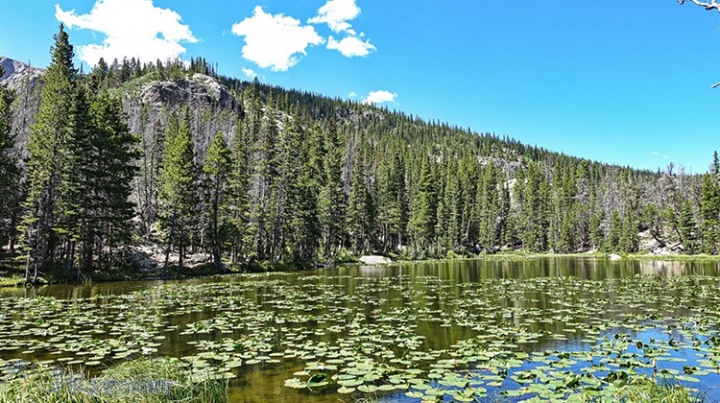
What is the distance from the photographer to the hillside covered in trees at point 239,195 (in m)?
31.2

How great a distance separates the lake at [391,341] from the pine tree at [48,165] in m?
10.5

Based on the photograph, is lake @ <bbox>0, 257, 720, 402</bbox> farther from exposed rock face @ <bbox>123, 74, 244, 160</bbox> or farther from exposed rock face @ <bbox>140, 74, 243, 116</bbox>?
exposed rock face @ <bbox>140, 74, 243, 116</bbox>

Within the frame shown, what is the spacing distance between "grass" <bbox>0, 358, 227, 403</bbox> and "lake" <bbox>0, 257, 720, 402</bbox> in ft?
3.14

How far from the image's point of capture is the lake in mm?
7426

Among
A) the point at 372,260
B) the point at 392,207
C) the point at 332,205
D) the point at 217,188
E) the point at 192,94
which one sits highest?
the point at 192,94

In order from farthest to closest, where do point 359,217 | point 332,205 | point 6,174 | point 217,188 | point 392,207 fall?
point 392,207, point 359,217, point 332,205, point 217,188, point 6,174

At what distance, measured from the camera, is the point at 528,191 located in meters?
108

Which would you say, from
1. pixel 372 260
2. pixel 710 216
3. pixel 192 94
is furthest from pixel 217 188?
pixel 192 94

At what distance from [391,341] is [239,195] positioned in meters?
36.9

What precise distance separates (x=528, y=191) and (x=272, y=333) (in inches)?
4197

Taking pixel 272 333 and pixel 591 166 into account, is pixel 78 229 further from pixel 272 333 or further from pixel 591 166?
pixel 591 166

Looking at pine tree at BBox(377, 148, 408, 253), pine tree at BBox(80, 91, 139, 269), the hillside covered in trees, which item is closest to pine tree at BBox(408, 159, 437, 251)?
the hillside covered in trees

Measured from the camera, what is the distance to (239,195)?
147 ft

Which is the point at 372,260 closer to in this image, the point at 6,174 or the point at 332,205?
the point at 332,205
